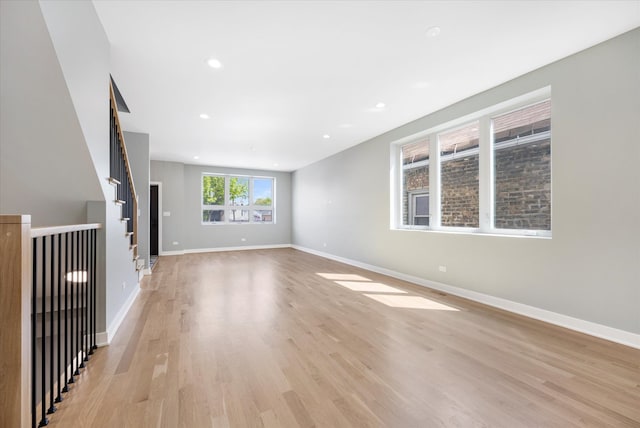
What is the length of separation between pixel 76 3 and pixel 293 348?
2891mm

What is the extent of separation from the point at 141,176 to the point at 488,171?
570 cm

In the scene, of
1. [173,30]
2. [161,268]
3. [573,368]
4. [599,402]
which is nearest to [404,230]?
[573,368]

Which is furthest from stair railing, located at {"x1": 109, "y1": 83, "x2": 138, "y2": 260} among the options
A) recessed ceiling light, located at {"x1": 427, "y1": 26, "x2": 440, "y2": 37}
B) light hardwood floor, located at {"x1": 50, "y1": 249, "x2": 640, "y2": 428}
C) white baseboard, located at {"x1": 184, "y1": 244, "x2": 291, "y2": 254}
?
white baseboard, located at {"x1": 184, "y1": 244, "x2": 291, "y2": 254}

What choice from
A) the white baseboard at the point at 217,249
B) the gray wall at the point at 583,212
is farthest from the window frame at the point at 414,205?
the white baseboard at the point at 217,249

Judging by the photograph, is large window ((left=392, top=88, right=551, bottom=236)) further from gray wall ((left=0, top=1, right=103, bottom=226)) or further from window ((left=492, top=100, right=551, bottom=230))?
gray wall ((left=0, top=1, right=103, bottom=226))

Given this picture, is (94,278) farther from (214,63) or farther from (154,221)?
(154,221)

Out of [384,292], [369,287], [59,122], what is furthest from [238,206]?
[59,122]

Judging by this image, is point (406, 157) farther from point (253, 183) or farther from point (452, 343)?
point (253, 183)

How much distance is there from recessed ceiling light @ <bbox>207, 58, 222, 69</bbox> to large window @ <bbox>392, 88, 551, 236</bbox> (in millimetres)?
3153

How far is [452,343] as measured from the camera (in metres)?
2.29

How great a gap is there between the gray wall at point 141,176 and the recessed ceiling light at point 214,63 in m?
3.09

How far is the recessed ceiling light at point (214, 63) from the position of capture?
2.68m

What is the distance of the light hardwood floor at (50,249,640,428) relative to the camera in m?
1.45

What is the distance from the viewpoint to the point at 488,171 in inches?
134
